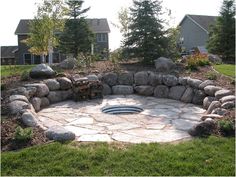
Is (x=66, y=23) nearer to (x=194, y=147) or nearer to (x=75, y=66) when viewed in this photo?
(x=75, y=66)

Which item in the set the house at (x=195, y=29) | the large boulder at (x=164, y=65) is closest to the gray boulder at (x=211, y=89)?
the large boulder at (x=164, y=65)

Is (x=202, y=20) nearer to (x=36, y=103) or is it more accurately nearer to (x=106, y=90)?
(x=106, y=90)

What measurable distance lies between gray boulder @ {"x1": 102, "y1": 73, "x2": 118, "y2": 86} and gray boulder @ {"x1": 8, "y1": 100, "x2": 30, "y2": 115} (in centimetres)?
351

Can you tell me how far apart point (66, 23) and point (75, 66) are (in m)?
10.7

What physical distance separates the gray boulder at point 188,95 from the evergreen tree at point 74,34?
12.6 metres

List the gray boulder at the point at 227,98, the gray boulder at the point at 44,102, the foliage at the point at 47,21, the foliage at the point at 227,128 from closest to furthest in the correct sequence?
the foliage at the point at 227,128 → the gray boulder at the point at 227,98 → the gray boulder at the point at 44,102 → the foliage at the point at 47,21

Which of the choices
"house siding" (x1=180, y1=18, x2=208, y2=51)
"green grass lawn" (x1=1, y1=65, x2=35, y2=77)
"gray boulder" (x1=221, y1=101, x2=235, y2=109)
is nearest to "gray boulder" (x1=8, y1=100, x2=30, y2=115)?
"green grass lawn" (x1=1, y1=65, x2=35, y2=77)

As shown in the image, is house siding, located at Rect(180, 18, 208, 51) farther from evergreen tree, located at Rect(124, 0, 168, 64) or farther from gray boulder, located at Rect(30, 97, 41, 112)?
gray boulder, located at Rect(30, 97, 41, 112)

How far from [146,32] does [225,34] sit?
7865 millimetres

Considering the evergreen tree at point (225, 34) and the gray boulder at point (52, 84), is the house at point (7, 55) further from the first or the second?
the gray boulder at point (52, 84)

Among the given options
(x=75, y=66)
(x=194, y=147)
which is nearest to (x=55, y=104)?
(x=75, y=66)

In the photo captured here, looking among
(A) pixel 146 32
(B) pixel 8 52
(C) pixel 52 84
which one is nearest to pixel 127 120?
(C) pixel 52 84

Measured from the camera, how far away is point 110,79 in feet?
32.2

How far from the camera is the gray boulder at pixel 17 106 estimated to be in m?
6.17
